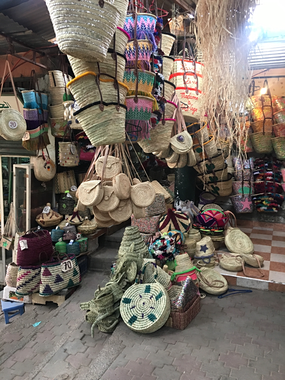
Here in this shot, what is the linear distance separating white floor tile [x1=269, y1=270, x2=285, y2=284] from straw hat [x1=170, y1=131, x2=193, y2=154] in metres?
2.22

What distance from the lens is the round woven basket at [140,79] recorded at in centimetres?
202

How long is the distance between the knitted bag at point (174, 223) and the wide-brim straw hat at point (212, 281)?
662 mm

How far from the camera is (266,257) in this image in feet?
15.8

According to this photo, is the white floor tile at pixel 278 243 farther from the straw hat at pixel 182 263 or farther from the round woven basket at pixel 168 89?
the round woven basket at pixel 168 89

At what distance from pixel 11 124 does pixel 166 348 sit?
2.53 meters

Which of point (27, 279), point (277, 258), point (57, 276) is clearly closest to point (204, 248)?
point (277, 258)

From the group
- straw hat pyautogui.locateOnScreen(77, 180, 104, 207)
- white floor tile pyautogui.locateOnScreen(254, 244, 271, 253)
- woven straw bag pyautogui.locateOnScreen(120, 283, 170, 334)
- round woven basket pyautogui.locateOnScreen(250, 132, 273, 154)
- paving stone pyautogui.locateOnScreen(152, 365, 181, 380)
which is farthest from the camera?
round woven basket pyautogui.locateOnScreen(250, 132, 273, 154)

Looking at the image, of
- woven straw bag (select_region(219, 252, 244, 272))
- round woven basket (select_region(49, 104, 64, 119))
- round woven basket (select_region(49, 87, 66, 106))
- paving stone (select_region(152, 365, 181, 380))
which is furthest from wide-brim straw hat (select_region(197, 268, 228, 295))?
round woven basket (select_region(49, 87, 66, 106))

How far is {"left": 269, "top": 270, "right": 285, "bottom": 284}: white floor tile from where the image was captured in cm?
400

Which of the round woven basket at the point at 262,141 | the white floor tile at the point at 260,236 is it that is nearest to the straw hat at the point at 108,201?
the round woven basket at the point at 262,141

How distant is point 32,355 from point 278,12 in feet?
12.7

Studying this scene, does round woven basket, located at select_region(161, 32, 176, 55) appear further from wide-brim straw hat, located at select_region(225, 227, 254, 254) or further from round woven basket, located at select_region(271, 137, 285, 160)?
round woven basket, located at select_region(271, 137, 285, 160)

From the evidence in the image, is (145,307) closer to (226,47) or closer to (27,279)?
(27,279)

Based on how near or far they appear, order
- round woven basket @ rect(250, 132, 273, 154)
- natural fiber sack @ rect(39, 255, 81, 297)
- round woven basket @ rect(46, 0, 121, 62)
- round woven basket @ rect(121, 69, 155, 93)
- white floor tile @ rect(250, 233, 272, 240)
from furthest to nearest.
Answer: white floor tile @ rect(250, 233, 272, 240) → round woven basket @ rect(250, 132, 273, 154) → natural fiber sack @ rect(39, 255, 81, 297) → round woven basket @ rect(121, 69, 155, 93) → round woven basket @ rect(46, 0, 121, 62)
